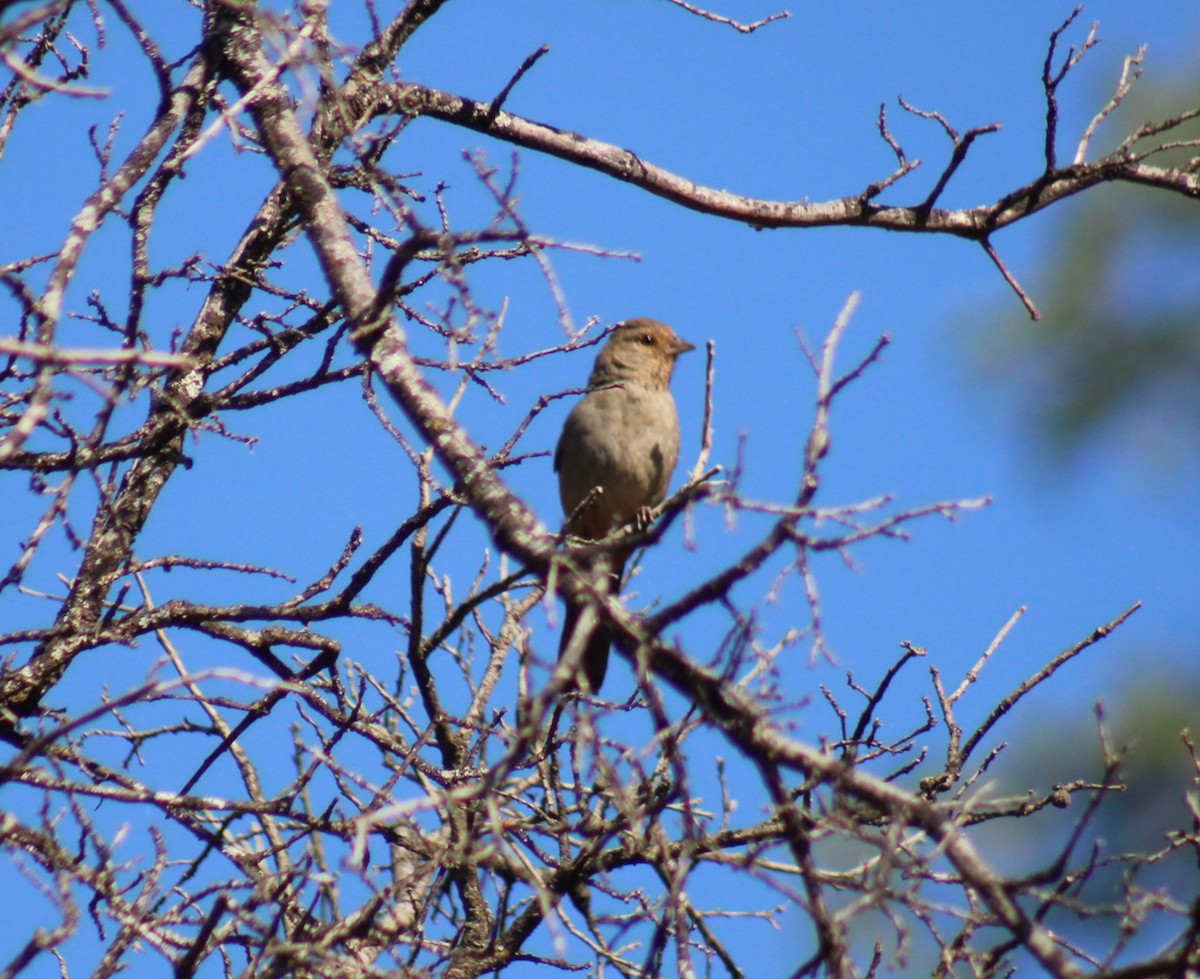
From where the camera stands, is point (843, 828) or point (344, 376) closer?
point (843, 828)

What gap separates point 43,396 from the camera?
241 cm

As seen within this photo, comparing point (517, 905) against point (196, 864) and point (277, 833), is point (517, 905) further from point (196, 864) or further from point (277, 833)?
point (196, 864)

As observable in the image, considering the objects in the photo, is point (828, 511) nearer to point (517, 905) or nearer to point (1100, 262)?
point (517, 905)

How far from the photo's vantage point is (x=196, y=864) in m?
3.41

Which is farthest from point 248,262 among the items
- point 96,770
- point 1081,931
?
point 1081,931

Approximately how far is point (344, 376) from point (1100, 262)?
39.3 ft

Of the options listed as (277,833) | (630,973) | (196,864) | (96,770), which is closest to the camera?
(196,864)

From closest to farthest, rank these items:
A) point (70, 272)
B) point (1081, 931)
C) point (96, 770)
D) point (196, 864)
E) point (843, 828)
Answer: point (843, 828) < point (70, 272) < point (196, 864) < point (96, 770) < point (1081, 931)

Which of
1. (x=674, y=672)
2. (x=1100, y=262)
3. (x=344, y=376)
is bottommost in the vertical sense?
(x=674, y=672)

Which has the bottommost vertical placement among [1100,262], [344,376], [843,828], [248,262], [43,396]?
[843,828]

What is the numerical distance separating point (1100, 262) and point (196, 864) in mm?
12418

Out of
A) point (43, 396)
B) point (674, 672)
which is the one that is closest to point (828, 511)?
point (674, 672)

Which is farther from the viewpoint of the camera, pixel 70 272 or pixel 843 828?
pixel 70 272

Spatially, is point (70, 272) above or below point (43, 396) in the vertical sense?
above
